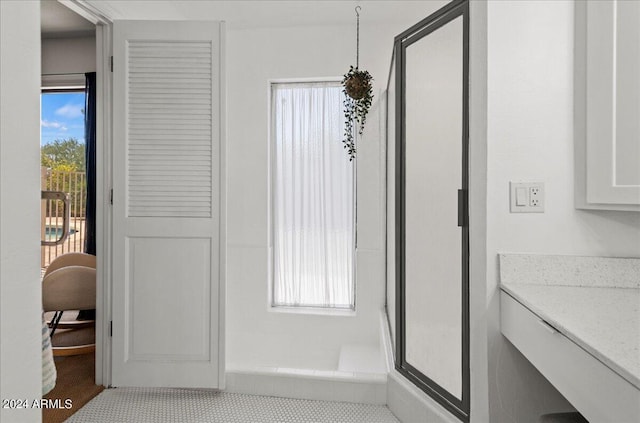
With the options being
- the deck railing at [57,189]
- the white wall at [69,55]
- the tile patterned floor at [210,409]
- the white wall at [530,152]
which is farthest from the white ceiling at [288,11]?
the tile patterned floor at [210,409]

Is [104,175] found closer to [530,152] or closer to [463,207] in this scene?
[463,207]

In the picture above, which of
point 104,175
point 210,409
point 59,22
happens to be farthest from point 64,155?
point 210,409

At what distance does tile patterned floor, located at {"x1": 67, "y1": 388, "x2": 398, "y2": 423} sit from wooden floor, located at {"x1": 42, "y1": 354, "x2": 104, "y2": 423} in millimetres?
50

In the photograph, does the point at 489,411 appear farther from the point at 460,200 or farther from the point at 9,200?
the point at 9,200

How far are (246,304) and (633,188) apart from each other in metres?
2.80

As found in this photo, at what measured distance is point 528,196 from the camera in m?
1.67

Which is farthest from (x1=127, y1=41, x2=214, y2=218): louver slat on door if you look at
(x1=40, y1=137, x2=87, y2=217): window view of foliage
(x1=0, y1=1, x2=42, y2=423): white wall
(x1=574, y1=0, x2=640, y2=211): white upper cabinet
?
(x1=40, y1=137, x2=87, y2=217): window view of foliage

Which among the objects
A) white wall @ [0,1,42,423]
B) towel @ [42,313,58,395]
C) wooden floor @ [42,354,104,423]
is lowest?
wooden floor @ [42,354,104,423]

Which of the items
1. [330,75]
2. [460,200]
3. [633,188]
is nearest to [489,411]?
[460,200]

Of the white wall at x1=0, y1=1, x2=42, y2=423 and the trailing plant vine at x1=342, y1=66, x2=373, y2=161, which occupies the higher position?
the trailing plant vine at x1=342, y1=66, x2=373, y2=161

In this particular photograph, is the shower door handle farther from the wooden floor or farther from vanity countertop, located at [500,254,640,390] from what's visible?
the wooden floor

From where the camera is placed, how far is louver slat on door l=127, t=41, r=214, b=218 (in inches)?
98.0

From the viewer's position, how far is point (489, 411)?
1685 mm

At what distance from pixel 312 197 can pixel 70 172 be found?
2.57 meters
